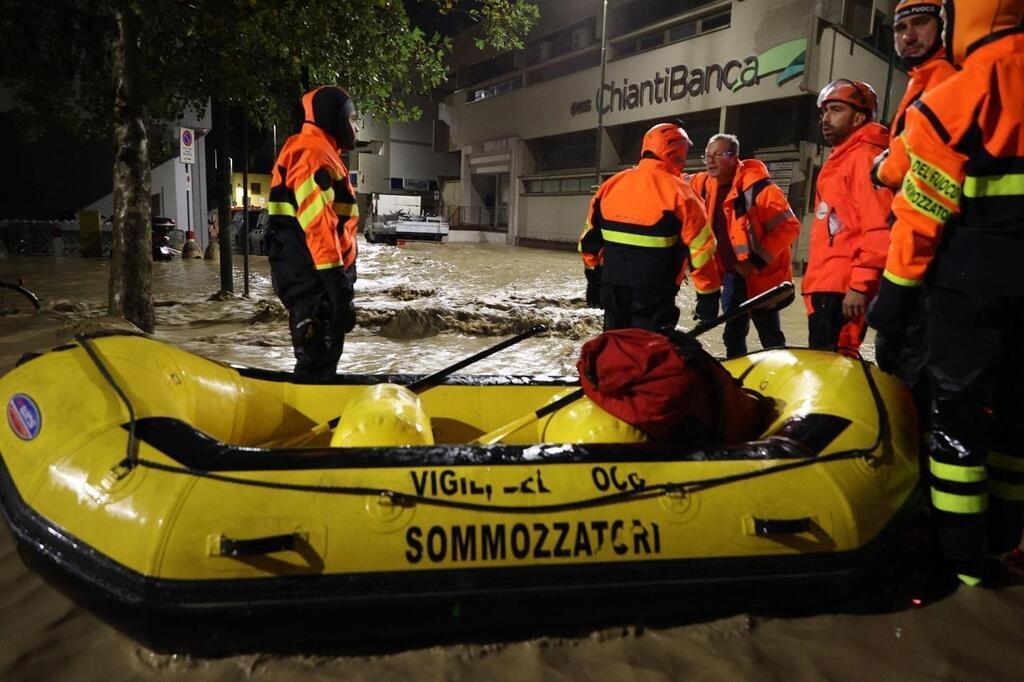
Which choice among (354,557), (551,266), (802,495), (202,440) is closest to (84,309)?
(202,440)

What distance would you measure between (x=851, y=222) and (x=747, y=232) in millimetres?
1024

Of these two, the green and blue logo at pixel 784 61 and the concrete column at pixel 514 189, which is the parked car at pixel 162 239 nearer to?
the concrete column at pixel 514 189

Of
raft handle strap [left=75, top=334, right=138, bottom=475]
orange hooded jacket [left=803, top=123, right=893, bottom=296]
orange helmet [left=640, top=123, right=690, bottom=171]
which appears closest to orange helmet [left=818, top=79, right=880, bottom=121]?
orange hooded jacket [left=803, top=123, right=893, bottom=296]

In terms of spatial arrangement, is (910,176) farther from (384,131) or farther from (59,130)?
(384,131)

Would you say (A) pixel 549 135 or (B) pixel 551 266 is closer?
(B) pixel 551 266

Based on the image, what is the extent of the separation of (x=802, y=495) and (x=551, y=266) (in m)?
15.1

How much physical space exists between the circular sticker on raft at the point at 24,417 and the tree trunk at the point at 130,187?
4692 mm

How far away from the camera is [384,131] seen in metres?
44.8

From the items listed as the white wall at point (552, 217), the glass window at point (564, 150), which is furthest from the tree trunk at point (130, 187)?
the glass window at point (564, 150)

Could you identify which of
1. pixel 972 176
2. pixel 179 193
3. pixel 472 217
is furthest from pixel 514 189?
pixel 972 176

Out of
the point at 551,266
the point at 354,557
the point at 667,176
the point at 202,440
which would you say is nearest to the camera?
the point at 354,557

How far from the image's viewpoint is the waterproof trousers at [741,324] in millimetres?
4484

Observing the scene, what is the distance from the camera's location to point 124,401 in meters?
2.15

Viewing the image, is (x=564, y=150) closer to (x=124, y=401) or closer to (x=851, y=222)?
(x=851, y=222)
